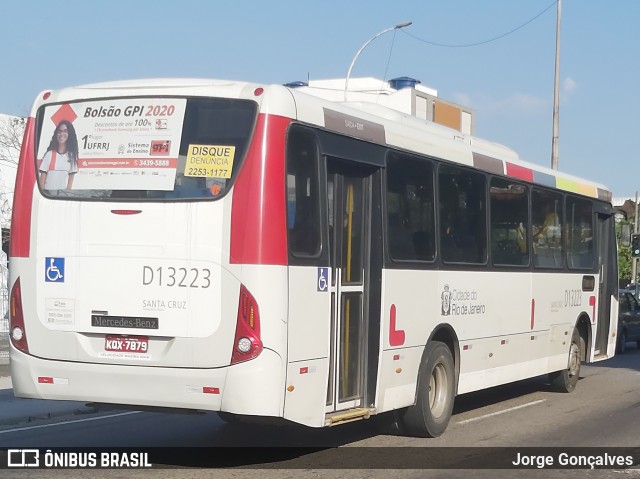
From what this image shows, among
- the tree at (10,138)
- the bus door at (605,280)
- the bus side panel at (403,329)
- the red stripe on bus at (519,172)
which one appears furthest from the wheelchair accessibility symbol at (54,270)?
the tree at (10,138)

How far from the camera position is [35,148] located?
9.23 m

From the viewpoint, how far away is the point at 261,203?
8383 mm

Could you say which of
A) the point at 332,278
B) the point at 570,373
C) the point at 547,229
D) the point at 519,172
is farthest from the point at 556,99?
the point at 332,278

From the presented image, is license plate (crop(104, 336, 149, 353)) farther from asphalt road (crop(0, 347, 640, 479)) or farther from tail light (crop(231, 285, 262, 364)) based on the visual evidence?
asphalt road (crop(0, 347, 640, 479))

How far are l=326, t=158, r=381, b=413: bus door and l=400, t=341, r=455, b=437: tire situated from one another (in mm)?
1328

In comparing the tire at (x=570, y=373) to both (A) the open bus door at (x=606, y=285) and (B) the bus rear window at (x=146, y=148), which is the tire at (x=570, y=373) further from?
(B) the bus rear window at (x=146, y=148)

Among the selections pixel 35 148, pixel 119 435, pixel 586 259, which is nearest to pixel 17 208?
pixel 35 148

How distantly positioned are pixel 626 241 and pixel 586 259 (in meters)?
3.64

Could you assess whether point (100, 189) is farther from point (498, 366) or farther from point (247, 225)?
point (498, 366)

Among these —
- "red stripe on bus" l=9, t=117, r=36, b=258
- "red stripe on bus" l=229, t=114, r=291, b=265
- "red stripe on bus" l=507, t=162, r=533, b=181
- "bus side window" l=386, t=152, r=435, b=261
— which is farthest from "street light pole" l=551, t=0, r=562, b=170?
"red stripe on bus" l=9, t=117, r=36, b=258

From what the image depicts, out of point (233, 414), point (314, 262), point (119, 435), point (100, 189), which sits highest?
point (100, 189)

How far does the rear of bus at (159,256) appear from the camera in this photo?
27.3 feet

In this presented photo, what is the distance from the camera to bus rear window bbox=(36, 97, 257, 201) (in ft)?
28.0

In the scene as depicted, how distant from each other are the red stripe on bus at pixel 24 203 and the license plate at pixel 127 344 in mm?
1175
